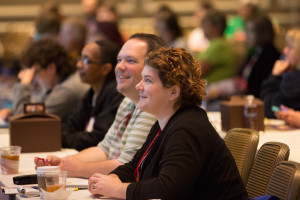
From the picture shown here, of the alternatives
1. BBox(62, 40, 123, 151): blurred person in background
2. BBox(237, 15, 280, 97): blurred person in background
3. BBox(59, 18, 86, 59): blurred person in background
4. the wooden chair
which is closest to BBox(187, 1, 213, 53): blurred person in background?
BBox(237, 15, 280, 97): blurred person in background

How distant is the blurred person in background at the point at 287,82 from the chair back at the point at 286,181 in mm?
2077

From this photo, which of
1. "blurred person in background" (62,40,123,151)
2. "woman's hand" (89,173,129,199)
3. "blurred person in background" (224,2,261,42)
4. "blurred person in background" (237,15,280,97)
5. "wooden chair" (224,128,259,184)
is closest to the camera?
"woman's hand" (89,173,129,199)

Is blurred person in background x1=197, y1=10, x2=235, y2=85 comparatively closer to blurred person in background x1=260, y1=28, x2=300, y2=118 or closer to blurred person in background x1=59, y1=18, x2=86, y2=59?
blurred person in background x1=59, y1=18, x2=86, y2=59

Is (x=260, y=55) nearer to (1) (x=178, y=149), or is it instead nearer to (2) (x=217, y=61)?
(2) (x=217, y=61)

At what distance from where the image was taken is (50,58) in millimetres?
4891

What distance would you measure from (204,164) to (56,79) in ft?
9.25

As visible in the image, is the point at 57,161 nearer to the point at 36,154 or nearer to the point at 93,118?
the point at 36,154

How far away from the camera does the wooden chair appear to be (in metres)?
2.94

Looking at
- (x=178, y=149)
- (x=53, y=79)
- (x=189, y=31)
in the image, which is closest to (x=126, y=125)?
(x=178, y=149)

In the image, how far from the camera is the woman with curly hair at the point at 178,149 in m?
2.24

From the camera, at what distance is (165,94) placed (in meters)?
2.43

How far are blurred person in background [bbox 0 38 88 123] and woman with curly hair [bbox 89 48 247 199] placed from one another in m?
2.19

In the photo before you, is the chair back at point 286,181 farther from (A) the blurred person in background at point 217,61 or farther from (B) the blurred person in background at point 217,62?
(A) the blurred person in background at point 217,61

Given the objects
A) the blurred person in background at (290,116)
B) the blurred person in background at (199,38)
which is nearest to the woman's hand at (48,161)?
the blurred person in background at (290,116)
